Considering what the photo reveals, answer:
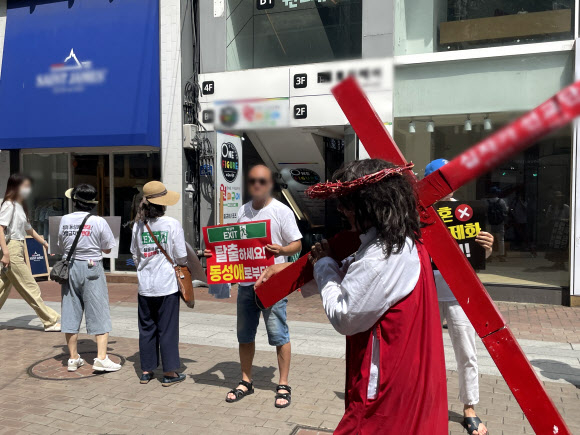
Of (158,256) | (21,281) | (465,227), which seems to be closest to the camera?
(465,227)

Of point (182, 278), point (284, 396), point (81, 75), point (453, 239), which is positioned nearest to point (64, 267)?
point (182, 278)

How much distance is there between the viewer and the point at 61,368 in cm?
535

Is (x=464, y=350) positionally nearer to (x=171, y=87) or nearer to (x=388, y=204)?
(x=388, y=204)

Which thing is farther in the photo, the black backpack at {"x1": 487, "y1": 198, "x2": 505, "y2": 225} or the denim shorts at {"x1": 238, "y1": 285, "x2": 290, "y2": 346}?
the black backpack at {"x1": 487, "y1": 198, "x2": 505, "y2": 225}

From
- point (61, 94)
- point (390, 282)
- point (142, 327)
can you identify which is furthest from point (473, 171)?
point (61, 94)

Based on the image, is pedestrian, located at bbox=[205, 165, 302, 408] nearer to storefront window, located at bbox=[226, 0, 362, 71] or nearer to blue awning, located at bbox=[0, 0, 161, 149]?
storefront window, located at bbox=[226, 0, 362, 71]

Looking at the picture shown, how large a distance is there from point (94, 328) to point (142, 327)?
0.63m

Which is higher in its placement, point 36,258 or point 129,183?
point 129,183

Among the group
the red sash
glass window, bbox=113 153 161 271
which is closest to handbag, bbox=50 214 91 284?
the red sash

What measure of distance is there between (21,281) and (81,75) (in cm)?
543

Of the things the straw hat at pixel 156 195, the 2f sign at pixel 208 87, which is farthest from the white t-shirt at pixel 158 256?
the 2f sign at pixel 208 87

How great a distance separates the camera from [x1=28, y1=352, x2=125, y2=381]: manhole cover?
5.11 metres

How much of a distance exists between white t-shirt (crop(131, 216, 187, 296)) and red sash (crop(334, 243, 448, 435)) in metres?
3.04

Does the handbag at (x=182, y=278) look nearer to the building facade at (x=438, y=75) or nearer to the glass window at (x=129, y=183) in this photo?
the building facade at (x=438, y=75)
